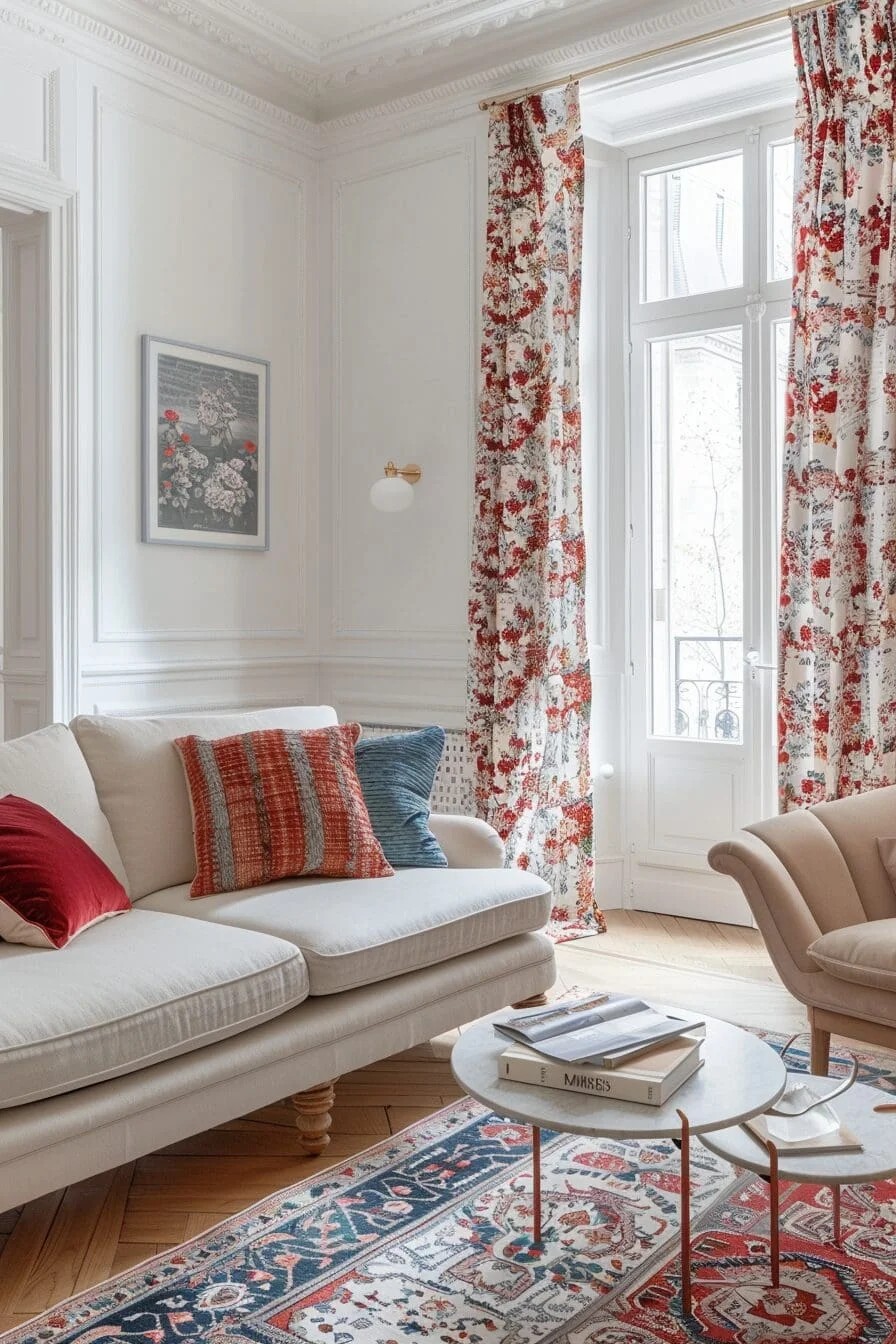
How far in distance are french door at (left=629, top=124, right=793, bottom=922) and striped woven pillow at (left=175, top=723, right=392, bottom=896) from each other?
1904 millimetres

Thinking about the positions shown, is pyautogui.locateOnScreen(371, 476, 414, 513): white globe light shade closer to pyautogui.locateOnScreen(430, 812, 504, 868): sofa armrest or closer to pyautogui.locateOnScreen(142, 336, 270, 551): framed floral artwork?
pyautogui.locateOnScreen(142, 336, 270, 551): framed floral artwork

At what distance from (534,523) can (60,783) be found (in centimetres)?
216

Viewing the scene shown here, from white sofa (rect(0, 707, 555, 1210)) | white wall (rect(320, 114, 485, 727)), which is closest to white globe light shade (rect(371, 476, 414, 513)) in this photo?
white wall (rect(320, 114, 485, 727))

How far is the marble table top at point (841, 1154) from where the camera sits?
1.92 metres

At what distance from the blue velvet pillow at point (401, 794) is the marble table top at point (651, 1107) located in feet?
3.61

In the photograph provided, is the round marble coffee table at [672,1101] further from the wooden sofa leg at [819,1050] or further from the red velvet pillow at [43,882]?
the red velvet pillow at [43,882]

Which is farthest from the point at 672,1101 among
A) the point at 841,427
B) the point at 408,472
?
the point at 408,472

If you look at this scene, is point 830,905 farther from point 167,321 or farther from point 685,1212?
point 167,321

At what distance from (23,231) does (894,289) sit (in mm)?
2817

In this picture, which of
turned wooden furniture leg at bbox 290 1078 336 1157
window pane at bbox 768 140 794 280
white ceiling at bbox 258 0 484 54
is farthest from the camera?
window pane at bbox 768 140 794 280

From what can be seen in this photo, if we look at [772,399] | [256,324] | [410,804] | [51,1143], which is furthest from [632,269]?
[51,1143]

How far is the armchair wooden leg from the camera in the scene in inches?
110

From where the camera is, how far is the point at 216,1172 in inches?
101

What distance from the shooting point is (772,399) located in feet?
14.9
